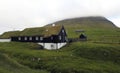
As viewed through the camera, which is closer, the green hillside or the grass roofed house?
the green hillside

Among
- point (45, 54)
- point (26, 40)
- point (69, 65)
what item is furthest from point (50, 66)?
point (26, 40)

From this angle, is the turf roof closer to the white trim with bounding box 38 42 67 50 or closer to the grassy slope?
the white trim with bounding box 38 42 67 50

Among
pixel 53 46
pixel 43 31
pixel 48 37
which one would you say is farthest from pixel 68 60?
pixel 43 31

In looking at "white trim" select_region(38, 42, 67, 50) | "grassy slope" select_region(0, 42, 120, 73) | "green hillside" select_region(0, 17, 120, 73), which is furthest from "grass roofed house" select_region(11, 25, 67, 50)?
"grassy slope" select_region(0, 42, 120, 73)

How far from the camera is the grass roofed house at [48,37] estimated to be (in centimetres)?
10112

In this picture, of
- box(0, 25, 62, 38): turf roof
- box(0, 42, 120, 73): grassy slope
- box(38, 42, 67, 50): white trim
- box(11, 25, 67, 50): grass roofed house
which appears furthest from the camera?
box(0, 25, 62, 38): turf roof

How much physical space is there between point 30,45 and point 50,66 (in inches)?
1195

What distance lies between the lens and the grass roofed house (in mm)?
101125

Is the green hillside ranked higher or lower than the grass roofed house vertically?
lower

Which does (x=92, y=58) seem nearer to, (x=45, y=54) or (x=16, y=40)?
(x=45, y=54)

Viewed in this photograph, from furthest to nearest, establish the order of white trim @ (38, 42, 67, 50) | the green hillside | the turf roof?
the turf roof < white trim @ (38, 42, 67, 50) < the green hillside

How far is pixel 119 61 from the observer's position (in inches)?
3241

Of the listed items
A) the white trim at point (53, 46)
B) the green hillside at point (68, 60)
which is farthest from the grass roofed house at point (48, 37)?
the green hillside at point (68, 60)

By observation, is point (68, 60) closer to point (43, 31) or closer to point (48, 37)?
point (48, 37)
